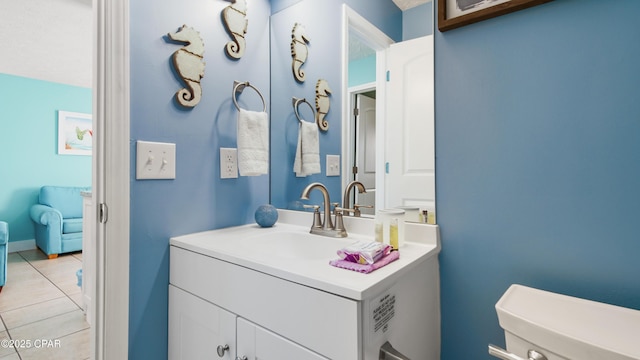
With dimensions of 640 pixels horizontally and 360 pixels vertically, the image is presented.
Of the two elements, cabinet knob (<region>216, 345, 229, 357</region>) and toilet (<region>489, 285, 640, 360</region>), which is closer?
toilet (<region>489, 285, 640, 360</region>)

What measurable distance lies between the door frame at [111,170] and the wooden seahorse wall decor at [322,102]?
0.74 meters

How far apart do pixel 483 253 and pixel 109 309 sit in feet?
3.87

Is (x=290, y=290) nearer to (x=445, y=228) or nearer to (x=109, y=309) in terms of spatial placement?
(x=445, y=228)

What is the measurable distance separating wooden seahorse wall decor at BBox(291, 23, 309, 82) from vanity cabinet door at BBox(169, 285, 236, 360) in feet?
3.41

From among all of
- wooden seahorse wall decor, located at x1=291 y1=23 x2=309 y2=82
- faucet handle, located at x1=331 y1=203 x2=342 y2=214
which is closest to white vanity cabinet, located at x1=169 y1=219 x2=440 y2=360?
faucet handle, located at x1=331 y1=203 x2=342 y2=214

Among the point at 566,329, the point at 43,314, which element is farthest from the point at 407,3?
the point at 43,314

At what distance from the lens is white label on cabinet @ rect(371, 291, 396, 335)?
0.63 meters

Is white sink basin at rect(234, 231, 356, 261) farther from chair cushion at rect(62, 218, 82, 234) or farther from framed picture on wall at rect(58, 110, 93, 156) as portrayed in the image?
framed picture on wall at rect(58, 110, 93, 156)

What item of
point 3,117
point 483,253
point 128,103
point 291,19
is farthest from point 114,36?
point 3,117

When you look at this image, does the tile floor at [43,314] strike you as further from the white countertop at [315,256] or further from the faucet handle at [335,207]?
the faucet handle at [335,207]

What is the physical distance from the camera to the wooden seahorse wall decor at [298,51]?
55.1 inches

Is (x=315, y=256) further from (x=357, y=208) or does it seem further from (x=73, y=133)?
(x=73, y=133)

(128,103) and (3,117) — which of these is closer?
(128,103)

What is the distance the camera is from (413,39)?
3.31 feet
